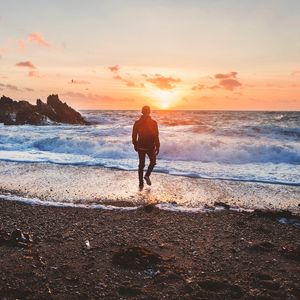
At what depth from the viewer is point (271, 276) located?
4.06 meters

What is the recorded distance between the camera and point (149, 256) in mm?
4500

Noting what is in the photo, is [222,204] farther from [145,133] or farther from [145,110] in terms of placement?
[145,110]

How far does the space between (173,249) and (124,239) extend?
0.74m

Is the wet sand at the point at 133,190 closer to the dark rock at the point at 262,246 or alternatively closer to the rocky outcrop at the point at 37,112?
the dark rock at the point at 262,246

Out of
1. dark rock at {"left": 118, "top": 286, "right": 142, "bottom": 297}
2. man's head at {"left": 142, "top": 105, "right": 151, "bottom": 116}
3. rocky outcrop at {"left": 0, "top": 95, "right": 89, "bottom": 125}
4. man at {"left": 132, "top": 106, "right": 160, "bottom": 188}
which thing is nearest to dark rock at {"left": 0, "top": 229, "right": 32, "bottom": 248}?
dark rock at {"left": 118, "top": 286, "right": 142, "bottom": 297}

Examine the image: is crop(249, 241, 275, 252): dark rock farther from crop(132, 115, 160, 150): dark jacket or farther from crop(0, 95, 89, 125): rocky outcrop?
crop(0, 95, 89, 125): rocky outcrop

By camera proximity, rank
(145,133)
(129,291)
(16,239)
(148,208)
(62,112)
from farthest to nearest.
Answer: (62,112)
(145,133)
(148,208)
(16,239)
(129,291)

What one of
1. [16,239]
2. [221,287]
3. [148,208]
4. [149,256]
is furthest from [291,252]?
[16,239]

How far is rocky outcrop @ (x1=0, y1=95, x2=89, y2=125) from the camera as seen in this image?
42175 millimetres

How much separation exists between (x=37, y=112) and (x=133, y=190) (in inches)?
1543

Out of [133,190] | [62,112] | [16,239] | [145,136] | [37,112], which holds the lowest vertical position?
[16,239]

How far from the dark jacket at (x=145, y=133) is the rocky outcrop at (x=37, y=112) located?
3446 centimetres

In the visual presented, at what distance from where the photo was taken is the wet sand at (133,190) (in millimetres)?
7421

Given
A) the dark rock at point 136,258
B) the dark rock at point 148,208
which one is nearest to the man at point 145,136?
the dark rock at point 148,208
